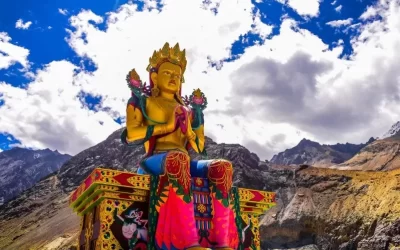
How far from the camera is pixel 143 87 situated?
6898 millimetres

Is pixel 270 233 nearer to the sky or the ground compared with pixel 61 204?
nearer to the ground

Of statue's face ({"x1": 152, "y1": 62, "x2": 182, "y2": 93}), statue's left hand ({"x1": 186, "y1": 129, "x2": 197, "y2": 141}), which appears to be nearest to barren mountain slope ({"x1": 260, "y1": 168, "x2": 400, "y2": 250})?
statue's left hand ({"x1": 186, "y1": 129, "x2": 197, "y2": 141})

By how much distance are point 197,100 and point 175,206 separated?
2.48 meters

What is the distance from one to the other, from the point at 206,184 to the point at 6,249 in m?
49.6

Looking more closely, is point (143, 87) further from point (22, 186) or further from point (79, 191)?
point (22, 186)

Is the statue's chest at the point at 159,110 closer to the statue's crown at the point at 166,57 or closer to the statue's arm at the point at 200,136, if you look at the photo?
the statue's arm at the point at 200,136

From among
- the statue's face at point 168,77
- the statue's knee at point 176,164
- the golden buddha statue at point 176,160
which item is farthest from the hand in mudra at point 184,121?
the statue's knee at point 176,164

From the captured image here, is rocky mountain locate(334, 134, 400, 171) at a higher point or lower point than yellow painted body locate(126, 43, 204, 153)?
higher

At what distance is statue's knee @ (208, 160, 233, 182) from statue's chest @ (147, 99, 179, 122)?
1.21 metres

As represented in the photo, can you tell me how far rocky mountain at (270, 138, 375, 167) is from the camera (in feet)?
302

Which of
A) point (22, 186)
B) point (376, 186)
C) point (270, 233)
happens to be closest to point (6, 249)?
point (270, 233)

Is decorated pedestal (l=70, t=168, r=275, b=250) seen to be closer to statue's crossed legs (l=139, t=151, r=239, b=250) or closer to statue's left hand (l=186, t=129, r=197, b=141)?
statue's crossed legs (l=139, t=151, r=239, b=250)

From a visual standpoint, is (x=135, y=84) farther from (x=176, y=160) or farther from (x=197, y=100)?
(x=176, y=160)

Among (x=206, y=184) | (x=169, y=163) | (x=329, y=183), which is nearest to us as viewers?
(x=169, y=163)
